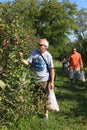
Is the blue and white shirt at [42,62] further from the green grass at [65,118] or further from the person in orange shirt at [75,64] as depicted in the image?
the person in orange shirt at [75,64]

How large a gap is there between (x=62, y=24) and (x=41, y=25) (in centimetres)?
448

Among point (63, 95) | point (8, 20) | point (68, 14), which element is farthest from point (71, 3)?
point (8, 20)

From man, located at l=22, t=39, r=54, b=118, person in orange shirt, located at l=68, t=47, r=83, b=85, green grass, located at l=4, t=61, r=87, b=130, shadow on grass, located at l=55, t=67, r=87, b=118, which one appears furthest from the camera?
person in orange shirt, located at l=68, t=47, r=83, b=85

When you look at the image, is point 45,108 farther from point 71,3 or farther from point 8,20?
point 71,3

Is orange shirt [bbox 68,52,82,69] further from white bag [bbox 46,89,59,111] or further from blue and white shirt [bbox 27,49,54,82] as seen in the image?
blue and white shirt [bbox 27,49,54,82]

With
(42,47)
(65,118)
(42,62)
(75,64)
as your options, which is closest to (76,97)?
(75,64)

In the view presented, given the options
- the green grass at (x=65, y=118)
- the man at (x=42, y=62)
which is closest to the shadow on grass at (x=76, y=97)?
the green grass at (x=65, y=118)

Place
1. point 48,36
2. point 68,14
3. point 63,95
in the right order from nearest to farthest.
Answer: point 63,95
point 48,36
point 68,14

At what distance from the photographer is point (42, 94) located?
364 inches

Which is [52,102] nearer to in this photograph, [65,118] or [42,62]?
[42,62]

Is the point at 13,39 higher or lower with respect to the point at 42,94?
higher

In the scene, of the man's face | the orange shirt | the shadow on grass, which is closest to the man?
the man's face

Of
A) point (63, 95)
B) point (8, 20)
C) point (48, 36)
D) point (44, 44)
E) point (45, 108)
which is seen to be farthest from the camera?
point (48, 36)

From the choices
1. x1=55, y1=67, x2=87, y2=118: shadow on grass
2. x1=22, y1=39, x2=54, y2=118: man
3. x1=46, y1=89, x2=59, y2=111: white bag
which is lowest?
x1=55, y1=67, x2=87, y2=118: shadow on grass
